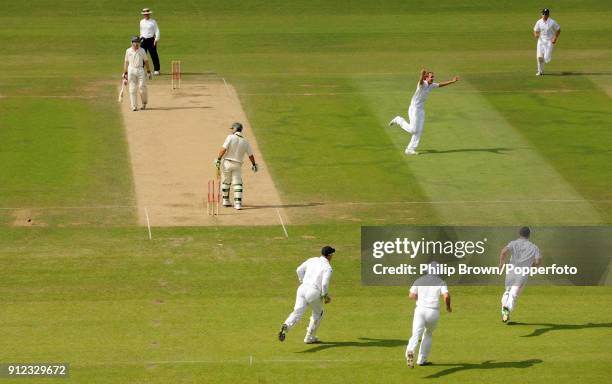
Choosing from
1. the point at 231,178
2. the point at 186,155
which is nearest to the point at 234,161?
the point at 231,178

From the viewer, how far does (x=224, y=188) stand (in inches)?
1243

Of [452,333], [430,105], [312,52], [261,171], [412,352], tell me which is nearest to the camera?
[412,352]

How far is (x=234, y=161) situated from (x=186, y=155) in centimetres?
489

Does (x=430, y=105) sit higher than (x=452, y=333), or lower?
higher

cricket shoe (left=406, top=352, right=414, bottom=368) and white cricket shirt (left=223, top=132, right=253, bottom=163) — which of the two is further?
white cricket shirt (left=223, top=132, right=253, bottom=163)

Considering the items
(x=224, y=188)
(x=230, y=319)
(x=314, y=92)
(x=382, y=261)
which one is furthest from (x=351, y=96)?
(x=230, y=319)

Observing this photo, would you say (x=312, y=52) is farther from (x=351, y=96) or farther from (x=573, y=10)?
(x=573, y=10)

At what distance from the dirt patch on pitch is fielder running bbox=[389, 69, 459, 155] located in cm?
381

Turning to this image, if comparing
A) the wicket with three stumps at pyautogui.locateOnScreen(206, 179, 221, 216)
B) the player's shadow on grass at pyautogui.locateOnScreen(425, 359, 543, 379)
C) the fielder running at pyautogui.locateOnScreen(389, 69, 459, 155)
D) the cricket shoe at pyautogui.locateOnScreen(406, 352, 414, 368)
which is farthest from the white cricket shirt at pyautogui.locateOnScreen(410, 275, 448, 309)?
the fielder running at pyautogui.locateOnScreen(389, 69, 459, 155)

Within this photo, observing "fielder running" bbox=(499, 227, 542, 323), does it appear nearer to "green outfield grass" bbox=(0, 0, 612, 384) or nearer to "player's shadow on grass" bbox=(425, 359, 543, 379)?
"green outfield grass" bbox=(0, 0, 612, 384)

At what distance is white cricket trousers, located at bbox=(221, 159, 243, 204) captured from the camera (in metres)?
31.1

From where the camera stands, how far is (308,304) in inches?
914

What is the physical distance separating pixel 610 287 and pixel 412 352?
21.5 ft

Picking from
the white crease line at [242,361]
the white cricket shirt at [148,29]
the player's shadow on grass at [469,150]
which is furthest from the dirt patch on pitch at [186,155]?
the white crease line at [242,361]
